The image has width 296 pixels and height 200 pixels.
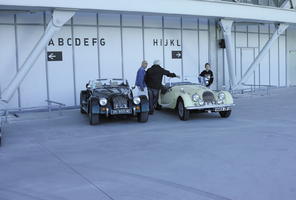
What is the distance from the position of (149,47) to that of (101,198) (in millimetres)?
12579

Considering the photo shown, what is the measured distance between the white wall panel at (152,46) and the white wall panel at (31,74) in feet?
15.0

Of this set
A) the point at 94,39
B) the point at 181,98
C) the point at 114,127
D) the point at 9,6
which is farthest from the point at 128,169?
the point at 94,39

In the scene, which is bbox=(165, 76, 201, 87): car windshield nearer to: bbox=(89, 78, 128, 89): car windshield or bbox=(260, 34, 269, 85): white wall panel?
bbox=(89, 78, 128, 89): car windshield

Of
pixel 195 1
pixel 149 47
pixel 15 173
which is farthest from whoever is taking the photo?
pixel 149 47

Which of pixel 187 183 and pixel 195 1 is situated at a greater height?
pixel 195 1

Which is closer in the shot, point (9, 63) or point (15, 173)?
point (15, 173)

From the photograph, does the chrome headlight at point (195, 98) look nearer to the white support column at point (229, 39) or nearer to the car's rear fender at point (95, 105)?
the car's rear fender at point (95, 105)

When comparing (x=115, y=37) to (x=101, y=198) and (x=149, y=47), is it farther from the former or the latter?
(x=101, y=198)

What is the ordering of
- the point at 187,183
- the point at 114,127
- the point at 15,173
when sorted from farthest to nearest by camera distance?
the point at 114,127
the point at 15,173
the point at 187,183

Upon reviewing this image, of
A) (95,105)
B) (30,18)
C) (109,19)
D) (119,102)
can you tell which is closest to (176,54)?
(109,19)

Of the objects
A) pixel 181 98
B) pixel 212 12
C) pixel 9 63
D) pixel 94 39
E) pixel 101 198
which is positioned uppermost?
pixel 212 12

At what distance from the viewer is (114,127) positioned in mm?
10102

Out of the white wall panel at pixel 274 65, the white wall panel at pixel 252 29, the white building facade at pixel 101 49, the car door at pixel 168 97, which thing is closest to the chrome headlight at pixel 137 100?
the car door at pixel 168 97

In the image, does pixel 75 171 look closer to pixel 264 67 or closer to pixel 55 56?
pixel 55 56
